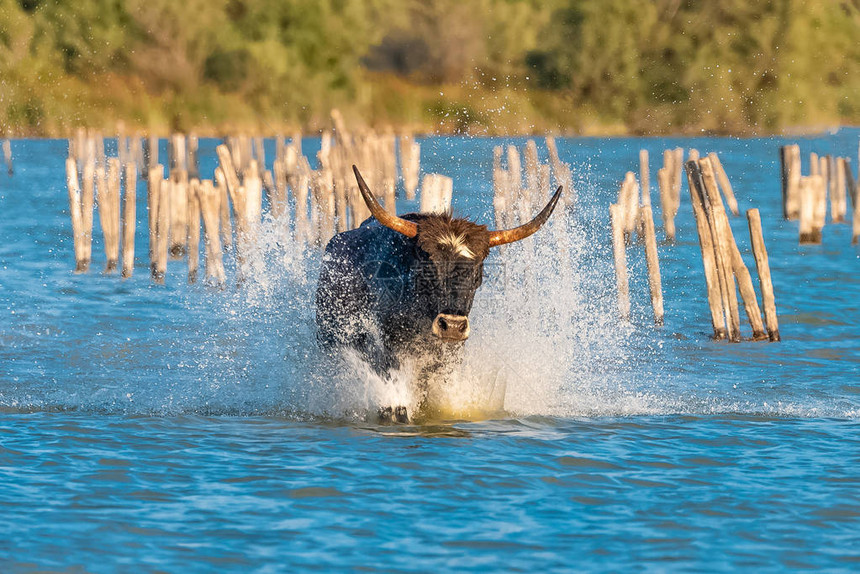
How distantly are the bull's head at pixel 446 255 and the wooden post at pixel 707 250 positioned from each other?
16.5 feet

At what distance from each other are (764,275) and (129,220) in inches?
352

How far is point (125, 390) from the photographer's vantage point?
1155 centimetres

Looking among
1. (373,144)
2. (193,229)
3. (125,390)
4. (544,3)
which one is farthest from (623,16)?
(125,390)

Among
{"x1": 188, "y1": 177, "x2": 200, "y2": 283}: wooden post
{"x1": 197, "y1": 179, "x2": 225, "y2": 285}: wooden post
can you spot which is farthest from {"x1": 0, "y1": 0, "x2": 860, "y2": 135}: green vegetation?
{"x1": 197, "y1": 179, "x2": 225, "y2": 285}: wooden post

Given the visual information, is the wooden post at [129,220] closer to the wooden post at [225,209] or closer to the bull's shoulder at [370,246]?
the wooden post at [225,209]

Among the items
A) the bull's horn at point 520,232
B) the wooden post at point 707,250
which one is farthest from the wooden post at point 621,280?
the bull's horn at point 520,232

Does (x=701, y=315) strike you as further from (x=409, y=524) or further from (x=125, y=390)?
(x=409, y=524)

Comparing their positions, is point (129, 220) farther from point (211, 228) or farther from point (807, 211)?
point (807, 211)

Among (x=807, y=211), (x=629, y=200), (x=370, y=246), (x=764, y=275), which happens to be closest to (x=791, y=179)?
(x=807, y=211)

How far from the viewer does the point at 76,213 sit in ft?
60.2

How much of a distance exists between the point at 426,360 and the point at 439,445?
37.9 inches

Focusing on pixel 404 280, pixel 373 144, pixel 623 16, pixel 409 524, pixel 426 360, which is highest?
pixel 623 16

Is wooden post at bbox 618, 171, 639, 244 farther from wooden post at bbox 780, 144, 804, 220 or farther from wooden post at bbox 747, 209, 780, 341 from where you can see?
wooden post at bbox 747, 209, 780, 341

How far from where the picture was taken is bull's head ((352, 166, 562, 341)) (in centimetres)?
962
